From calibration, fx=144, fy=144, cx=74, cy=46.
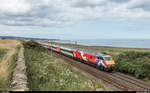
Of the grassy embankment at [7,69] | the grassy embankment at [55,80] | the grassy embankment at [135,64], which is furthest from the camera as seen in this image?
the grassy embankment at [135,64]

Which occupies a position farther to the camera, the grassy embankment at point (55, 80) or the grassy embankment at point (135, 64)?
the grassy embankment at point (135, 64)

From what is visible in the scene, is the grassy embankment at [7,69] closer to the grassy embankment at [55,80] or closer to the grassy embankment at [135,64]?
the grassy embankment at [55,80]

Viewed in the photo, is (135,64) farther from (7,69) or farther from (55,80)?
(7,69)

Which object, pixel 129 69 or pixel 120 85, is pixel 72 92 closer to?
pixel 120 85

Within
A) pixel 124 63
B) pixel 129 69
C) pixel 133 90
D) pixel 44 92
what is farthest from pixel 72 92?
pixel 124 63

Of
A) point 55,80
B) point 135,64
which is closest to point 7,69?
point 55,80

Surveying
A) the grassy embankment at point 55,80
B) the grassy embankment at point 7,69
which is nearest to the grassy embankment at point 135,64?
the grassy embankment at point 55,80

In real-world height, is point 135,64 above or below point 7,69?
below

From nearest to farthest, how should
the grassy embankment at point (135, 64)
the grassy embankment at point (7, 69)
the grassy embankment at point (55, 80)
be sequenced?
the grassy embankment at point (55, 80) → the grassy embankment at point (7, 69) → the grassy embankment at point (135, 64)

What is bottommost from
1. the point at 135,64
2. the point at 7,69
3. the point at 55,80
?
the point at 135,64

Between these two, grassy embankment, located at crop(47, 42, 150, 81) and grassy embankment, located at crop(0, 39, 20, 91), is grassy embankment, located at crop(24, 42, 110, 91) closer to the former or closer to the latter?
grassy embankment, located at crop(0, 39, 20, 91)

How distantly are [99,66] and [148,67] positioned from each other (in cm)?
887

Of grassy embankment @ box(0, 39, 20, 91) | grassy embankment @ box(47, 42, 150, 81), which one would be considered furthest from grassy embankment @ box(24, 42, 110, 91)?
grassy embankment @ box(47, 42, 150, 81)

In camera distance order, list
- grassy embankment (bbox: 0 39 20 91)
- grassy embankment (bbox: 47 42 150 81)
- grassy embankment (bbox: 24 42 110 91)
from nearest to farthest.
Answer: grassy embankment (bbox: 24 42 110 91) < grassy embankment (bbox: 0 39 20 91) < grassy embankment (bbox: 47 42 150 81)
